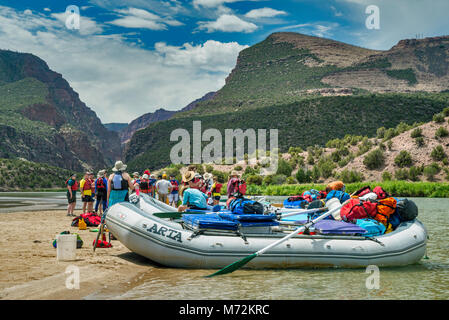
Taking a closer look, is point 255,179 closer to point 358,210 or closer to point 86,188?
point 86,188

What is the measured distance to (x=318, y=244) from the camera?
28.8 ft

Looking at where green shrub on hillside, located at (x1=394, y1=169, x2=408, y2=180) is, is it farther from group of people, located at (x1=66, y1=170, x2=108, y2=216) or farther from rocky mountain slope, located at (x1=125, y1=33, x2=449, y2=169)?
group of people, located at (x1=66, y1=170, x2=108, y2=216)

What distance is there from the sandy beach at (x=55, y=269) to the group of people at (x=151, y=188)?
1.42m

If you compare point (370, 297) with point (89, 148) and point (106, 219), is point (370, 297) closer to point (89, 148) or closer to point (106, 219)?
point (106, 219)

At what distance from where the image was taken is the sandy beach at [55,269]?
6.25 m

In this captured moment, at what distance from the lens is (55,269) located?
744 cm

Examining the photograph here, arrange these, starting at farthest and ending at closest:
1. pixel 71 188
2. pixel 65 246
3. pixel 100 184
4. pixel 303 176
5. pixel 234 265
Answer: pixel 303 176 → pixel 71 188 → pixel 100 184 → pixel 65 246 → pixel 234 265

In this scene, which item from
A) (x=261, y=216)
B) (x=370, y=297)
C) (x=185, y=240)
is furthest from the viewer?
(x=261, y=216)

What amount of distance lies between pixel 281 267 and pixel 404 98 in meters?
78.0

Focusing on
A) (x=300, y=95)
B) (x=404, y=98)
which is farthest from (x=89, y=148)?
(x=404, y=98)

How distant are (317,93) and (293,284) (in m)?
97.2

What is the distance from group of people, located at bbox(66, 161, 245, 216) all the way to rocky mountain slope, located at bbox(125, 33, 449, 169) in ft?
188

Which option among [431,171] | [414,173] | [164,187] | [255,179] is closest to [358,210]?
[164,187]

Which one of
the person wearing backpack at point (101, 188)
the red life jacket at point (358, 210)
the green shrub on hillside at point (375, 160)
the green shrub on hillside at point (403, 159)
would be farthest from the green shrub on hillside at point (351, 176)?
the red life jacket at point (358, 210)
